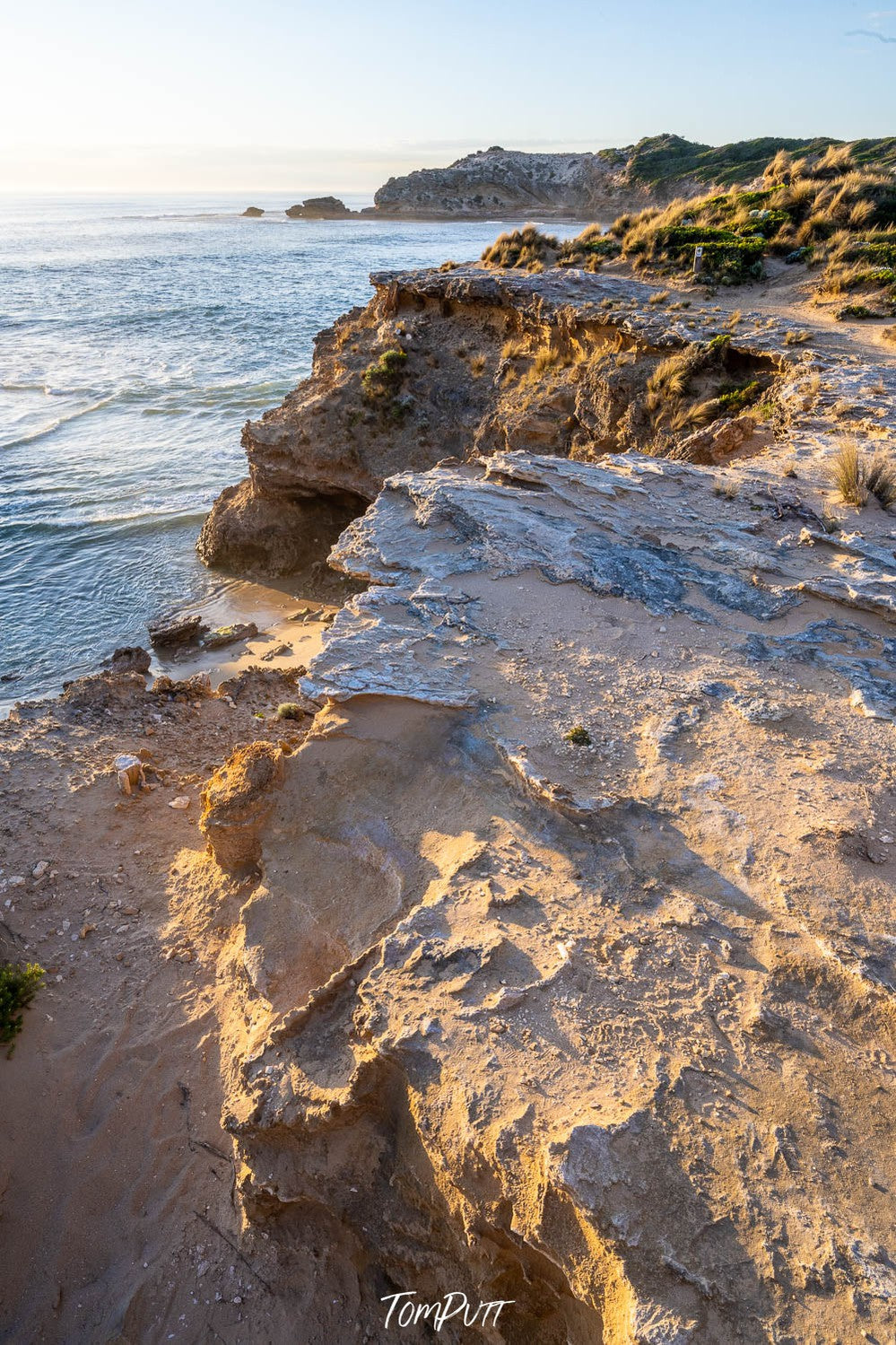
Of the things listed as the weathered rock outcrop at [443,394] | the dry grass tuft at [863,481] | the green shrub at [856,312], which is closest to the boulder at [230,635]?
the weathered rock outcrop at [443,394]

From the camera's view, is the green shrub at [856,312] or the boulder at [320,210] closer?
the green shrub at [856,312]

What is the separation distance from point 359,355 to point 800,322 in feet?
29.3

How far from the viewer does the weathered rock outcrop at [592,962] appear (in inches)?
122

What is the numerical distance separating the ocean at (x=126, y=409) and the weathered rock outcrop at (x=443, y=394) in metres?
2.17

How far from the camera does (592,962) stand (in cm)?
402

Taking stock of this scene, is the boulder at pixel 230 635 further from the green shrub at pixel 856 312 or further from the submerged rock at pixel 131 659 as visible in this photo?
the green shrub at pixel 856 312

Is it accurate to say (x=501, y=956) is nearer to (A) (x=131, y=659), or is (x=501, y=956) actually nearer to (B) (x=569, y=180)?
(A) (x=131, y=659)

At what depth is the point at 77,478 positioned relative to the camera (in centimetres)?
1919

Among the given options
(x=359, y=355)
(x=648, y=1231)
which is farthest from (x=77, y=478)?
(x=648, y=1231)

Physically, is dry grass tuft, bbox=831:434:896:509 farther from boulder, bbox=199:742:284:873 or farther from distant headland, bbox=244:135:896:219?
distant headland, bbox=244:135:896:219

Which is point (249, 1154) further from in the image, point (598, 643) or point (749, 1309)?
point (598, 643)

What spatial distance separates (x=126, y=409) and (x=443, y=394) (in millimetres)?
14608

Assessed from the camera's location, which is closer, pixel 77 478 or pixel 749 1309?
pixel 749 1309

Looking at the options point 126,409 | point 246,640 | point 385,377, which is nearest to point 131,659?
point 246,640
